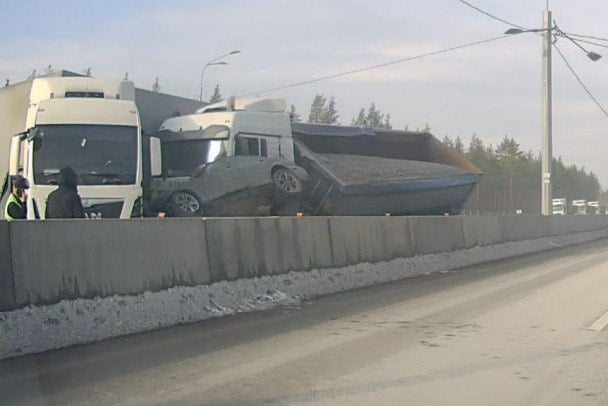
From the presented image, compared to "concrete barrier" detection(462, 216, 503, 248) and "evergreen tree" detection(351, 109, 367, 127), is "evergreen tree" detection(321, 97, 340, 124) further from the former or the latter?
"concrete barrier" detection(462, 216, 503, 248)

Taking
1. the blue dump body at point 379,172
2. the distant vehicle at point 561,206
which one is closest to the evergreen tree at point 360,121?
the blue dump body at point 379,172

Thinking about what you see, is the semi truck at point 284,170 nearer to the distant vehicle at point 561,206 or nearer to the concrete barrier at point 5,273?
the concrete barrier at point 5,273

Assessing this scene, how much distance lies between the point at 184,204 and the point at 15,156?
3.64m

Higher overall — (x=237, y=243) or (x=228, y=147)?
(x=228, y=147)

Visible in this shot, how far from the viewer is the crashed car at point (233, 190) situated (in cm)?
1622

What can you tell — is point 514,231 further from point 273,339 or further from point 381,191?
point 273,339

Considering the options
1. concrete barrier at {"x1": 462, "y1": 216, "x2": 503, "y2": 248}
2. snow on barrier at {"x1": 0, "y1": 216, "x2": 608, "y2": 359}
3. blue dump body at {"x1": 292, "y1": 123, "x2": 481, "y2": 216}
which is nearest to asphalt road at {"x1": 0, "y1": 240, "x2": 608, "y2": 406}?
snow on barrier at {"x1": 0, "y1": 216, "x2": 608, "y2": 359}

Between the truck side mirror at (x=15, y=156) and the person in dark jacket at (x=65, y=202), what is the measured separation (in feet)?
16.2

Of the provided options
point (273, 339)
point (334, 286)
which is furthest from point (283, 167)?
point (273, 339)

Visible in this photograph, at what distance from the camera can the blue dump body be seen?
19.0 metres

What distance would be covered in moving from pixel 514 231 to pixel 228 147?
34.0 ft

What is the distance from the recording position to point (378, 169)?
67.5ft

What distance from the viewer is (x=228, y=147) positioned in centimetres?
1778

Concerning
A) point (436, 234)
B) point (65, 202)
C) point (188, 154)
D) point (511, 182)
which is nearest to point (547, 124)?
point (436, 234)
